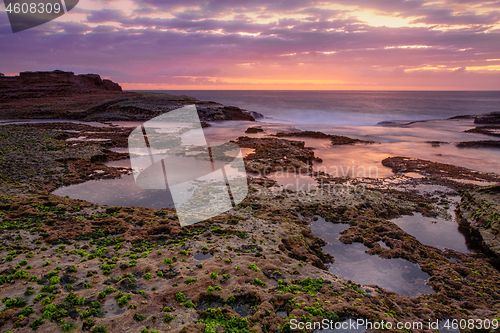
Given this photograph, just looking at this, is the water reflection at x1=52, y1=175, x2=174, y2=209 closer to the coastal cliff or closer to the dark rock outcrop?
the coastal cliff

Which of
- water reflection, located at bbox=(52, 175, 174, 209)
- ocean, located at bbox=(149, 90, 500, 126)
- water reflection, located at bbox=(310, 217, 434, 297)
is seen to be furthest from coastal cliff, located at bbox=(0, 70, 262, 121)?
water reflection, located at bbox=(310, 217, 434, 297)

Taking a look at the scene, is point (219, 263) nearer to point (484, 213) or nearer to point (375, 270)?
point (375, 270)

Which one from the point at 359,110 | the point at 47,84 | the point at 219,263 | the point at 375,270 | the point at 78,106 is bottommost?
the point at 375,270

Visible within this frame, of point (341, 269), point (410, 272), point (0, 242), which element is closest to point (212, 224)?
point (341, 269)

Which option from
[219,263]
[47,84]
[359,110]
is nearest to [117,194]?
[219,263]

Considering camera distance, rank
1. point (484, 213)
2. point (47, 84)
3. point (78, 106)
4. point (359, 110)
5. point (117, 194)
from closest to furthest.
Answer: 1. point (484, 213)
2. point (117, 194)
3. point (78, 106)
4. point (47, 84)
5. point (359, 110)

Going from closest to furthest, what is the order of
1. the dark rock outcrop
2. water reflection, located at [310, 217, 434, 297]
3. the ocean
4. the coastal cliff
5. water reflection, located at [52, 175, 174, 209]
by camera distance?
1. water reflection, located at [310, 217, 434, 297]
2. water reflection, located at [52, 175, 174, 209]
3. the coastal cliff
4. the dark rock outcrop
5. the ocean

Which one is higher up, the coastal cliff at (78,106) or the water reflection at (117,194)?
the coastal cliff at (78,106)

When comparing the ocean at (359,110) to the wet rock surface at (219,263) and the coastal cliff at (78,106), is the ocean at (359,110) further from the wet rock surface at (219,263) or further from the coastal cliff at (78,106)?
the wet rock surface at (219,263)

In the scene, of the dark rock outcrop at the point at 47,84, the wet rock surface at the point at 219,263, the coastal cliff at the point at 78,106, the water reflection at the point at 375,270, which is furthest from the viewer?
the dark rock outcrop at the point at 47,84

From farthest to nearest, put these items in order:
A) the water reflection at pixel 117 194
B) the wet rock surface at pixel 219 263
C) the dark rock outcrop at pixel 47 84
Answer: the dark rock outcrop at pixel 47 84 < the water reflection at pixel 117 194 < the wet rock surface at pixel 219 263

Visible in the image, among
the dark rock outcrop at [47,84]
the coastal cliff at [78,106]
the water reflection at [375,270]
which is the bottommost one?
the water reflection at [375,270]

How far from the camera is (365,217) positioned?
1002cm

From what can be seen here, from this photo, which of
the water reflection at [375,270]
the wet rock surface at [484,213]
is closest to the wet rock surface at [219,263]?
the wet rock surface at [484,213]
